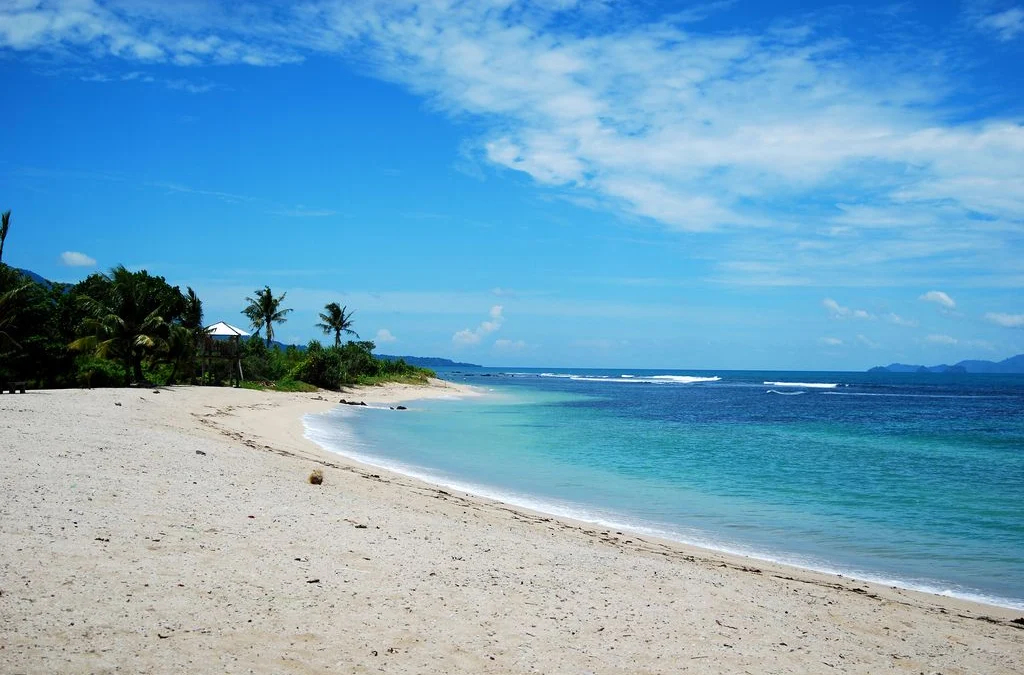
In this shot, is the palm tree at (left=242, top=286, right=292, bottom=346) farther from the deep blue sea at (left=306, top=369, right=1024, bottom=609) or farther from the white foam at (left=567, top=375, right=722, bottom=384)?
the white foam at (left=567, top=375, right=722, bottom=384)

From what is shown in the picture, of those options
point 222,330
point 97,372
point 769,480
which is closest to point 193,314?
point 222,330

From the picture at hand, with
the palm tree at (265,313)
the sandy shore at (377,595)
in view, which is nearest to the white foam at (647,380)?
the palm tree at (265,313)

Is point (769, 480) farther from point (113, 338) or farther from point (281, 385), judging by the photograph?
point (281, 385)

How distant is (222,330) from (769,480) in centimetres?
3140

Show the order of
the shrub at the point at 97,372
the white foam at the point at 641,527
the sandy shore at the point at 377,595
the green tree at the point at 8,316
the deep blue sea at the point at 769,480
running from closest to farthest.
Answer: the sandy shore at the point at 377,595 → the white foam at the point at 641,527 → the deep blue sea at the point at 769,480 → the green tree at the point at 8,316 → the shrub at the point at 97,372

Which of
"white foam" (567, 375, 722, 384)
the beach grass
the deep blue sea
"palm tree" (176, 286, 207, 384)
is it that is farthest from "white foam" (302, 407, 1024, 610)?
"white foam" (567, 375, 722, 384)

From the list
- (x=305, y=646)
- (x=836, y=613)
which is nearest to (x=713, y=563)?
(x=836, y=613)

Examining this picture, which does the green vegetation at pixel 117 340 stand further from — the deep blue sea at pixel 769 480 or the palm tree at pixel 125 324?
the deep blue sea at pixel 769 480

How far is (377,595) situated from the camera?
5934 mm

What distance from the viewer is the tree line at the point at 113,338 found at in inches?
989

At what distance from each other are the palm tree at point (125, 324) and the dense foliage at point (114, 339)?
1.5 inches

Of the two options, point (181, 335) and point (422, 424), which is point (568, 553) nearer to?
point (422, 424)

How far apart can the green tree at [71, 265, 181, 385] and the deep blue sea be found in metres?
8.63

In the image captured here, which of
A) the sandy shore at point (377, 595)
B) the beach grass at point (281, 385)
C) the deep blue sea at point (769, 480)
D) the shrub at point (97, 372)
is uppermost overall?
the shrub at point (97, 372)
